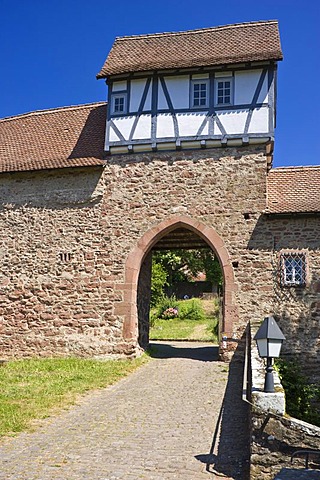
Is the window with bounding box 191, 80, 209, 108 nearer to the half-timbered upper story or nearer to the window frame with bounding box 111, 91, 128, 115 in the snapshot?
the half-timbered upper story

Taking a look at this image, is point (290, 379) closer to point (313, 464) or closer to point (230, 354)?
point (230, 354)

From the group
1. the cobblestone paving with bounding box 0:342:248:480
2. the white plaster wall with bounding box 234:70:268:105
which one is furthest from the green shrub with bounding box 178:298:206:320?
the cobblestone paving with bounding box 0:342:248:480

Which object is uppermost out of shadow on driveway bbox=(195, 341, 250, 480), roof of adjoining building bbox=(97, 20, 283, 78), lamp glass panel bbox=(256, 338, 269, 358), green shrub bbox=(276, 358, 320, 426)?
roof of adjoining building bbox=(97, 20, 283, 78)

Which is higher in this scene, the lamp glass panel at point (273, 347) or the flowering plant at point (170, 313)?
the lamp glass panel at point (273, 347)

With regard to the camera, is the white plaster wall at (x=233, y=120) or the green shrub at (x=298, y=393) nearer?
the green shrub at (x=298, y=393)

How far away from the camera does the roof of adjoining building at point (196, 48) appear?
14.0 meters

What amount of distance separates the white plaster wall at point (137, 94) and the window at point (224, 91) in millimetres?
1947

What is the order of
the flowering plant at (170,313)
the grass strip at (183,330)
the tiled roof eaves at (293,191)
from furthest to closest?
the flowering plant at (170,313) < the grass strip at (183,330) < the tiled roof eaves at (293,191)

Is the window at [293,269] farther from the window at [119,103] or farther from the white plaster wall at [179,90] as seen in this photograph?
the window at [119,103]

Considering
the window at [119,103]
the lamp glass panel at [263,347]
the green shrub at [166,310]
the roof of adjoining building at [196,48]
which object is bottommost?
the green shrub at [166,310]

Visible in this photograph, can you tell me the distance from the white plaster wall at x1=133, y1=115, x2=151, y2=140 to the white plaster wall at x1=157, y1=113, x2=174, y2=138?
0.29m

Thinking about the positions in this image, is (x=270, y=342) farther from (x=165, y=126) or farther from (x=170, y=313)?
(x=170, y=313)

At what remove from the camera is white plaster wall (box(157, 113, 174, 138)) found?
14.3 metres

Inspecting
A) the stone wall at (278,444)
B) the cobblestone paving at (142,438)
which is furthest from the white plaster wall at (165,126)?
the stone wall at (278,444)
